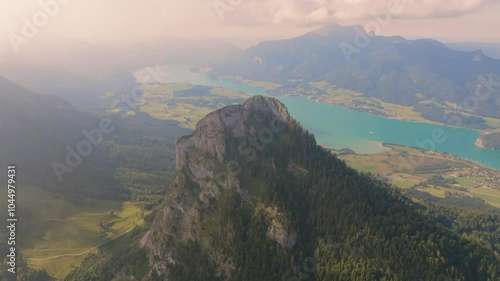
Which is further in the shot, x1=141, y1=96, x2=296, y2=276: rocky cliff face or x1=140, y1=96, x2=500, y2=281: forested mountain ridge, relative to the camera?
x1=141, y1=96, x2=296, y2=276: rocky cliff face

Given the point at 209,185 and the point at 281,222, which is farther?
the point at 209,185

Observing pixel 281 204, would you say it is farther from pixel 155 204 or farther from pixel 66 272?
pixel 155 204

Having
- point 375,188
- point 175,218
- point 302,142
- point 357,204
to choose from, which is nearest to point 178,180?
point 175,218

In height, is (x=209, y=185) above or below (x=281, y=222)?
above

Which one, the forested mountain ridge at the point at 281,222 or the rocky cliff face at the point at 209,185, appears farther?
the rocky cliff face at the point at 209,185
